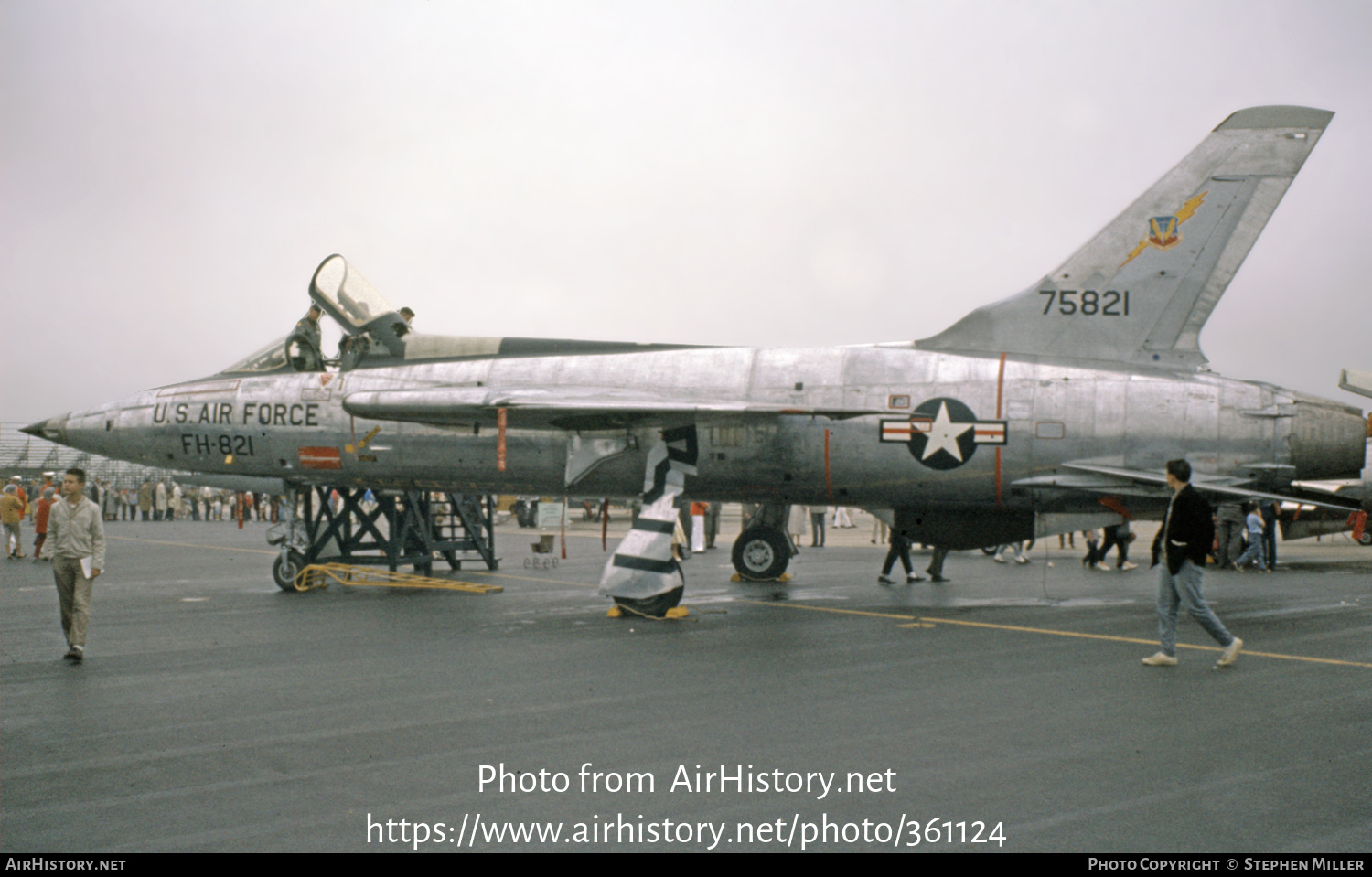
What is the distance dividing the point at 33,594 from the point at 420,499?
595 centimetres

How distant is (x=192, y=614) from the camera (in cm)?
1220

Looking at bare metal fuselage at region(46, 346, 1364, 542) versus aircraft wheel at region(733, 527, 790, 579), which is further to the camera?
aircraft wheel at region(733, 527, 790, 579)

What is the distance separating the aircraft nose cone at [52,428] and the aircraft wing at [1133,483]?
14442mm

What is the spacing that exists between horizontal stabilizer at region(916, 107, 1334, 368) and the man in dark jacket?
13.1 ft

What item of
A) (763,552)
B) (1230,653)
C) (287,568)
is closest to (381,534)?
(287,568)

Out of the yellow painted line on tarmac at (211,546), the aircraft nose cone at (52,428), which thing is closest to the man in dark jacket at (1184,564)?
the aircraft nose cone at (52,428)

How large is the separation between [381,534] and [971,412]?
10.1 metres

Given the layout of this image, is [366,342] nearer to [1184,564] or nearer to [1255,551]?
[1184,564]

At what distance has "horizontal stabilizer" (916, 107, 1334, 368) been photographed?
11414 mm

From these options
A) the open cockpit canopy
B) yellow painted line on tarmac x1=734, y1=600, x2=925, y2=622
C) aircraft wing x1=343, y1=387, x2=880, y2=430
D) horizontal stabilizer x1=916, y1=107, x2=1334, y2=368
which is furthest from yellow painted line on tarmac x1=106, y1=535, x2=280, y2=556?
horizontal stabilizer x1=916, y1=107, x2=1334, y2=368

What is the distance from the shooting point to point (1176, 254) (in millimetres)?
11617

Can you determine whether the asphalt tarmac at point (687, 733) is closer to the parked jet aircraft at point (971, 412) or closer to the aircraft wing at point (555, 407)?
the parked jet aircraft at point (971, 412)

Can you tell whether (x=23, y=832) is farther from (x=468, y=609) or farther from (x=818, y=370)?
(x=818, y=370)

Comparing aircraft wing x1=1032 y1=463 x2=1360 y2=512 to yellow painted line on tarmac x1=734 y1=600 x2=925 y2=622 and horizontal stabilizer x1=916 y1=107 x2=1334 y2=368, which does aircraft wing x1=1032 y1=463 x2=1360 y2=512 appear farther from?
yellow painted line on tarmac x1=734 y1=600 x2=925 y2=622
